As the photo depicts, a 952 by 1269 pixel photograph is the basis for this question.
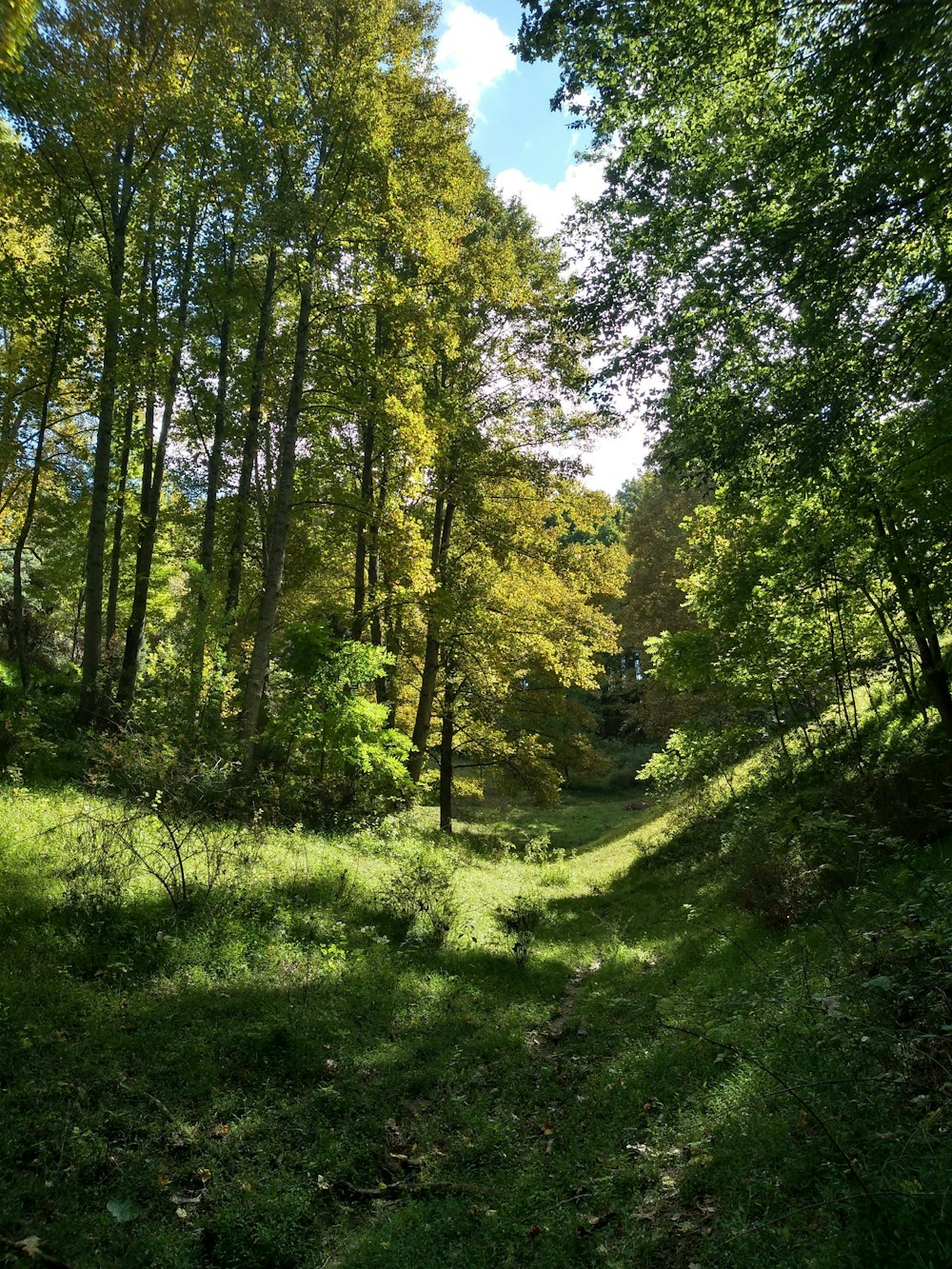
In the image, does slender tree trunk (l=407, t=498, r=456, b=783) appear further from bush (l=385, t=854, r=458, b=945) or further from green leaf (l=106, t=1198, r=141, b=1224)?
green leaf (l=106, t=1198, r=141, b=1224)

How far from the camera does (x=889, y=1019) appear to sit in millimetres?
4172

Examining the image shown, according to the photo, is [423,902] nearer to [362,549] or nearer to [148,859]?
[148,859]

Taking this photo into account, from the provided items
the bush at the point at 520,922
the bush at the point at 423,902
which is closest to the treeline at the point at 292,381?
the bush at the point at 423,902

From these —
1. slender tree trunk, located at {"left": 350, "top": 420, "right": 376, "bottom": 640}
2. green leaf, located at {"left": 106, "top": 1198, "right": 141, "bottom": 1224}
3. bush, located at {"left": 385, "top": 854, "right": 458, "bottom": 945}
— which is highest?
slender tree trunk, located at {"left": 350, "top": 420, "right": 376, "bottom": 640}

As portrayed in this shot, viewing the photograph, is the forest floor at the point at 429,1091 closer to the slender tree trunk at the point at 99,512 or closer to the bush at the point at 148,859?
the bush at the point at 148,859

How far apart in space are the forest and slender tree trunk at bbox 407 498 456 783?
0.21 metres

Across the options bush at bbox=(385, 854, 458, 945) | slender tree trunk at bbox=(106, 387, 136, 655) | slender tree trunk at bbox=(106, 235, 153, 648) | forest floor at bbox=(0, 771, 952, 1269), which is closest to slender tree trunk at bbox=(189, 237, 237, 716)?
slender tree trunk at bbox=(106, 235, 153, 648)

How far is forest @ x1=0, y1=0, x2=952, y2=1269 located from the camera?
13.1 ft

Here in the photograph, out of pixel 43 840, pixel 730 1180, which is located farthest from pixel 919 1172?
pixel 43 840

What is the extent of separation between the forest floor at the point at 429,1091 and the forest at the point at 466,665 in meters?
0.04

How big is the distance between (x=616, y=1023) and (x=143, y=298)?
39.5 feet

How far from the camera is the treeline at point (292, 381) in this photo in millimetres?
10383

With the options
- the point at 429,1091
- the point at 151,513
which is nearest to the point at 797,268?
the point at 429,1091

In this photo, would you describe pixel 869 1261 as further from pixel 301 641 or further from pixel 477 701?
pixel 477 701
